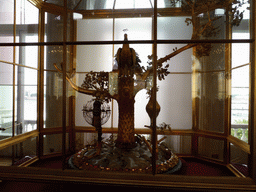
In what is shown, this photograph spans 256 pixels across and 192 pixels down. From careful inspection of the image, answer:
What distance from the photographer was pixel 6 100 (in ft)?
7.92

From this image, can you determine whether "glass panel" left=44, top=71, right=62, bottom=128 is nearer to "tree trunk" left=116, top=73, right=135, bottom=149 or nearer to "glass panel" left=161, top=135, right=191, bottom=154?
"tree trunk" left=116, top=73, right=135, bottom=149

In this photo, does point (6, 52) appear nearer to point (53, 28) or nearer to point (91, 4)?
point (53, 28)

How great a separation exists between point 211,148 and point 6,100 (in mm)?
2590

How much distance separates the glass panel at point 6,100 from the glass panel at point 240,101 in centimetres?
263

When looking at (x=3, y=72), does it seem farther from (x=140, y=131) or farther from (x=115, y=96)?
(x=140, y=131)

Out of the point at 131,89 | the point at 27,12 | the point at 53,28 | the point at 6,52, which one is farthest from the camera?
the point at 27,12

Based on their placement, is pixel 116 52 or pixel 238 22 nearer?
pixel 238 22

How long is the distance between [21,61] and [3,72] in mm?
260

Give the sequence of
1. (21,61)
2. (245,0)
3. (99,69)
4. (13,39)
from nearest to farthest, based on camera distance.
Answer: (245,0) < (99,69) < (13,39) < (21,61)

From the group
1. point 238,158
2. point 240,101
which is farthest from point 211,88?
point 238,158

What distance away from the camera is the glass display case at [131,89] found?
1821 mm

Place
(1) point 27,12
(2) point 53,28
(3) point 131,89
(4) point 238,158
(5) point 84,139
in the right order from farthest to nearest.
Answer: (1) point 27,12, (2) point 53,28, (5) point 84,139, (4) point 238,158, (3) point 131,89

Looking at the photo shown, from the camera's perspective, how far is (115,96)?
2035 millimetres

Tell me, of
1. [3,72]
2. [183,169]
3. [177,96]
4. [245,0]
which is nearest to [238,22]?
[245,0]
